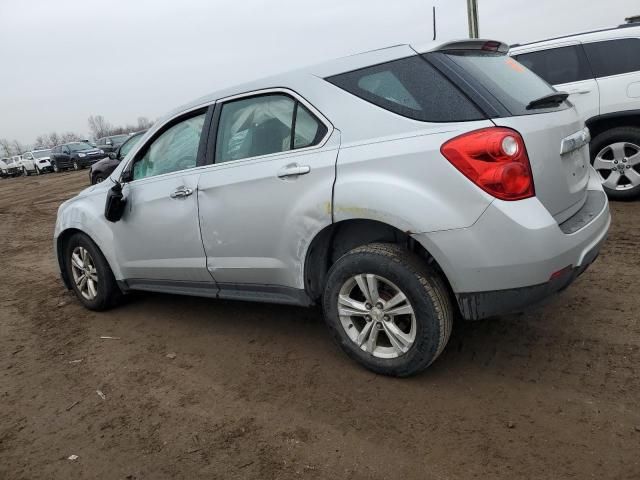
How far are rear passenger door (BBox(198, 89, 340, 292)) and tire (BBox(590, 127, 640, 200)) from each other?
427 cm

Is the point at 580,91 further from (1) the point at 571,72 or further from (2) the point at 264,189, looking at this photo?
(2) the point at 264,189

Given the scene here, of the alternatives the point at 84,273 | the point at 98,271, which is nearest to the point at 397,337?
the point at 98,271

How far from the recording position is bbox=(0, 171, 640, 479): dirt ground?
2.34 m

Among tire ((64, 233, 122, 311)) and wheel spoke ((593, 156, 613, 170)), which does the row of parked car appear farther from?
wheel spoke ((593, 156, 613, 170))

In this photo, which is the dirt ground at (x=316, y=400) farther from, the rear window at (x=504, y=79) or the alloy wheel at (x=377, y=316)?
the rear window at (x=504, y=79)

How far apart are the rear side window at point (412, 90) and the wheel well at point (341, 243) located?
630 millimetres

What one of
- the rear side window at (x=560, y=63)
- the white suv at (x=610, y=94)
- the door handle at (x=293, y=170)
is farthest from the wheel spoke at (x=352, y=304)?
the rear side window at (x=560, y=63)

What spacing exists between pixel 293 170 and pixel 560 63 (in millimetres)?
4866

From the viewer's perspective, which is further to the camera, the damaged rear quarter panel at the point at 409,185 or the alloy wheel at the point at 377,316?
the alloy wheel at the point at 377,316

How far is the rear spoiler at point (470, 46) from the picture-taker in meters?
2.84

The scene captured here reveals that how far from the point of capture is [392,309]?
9.30 ft

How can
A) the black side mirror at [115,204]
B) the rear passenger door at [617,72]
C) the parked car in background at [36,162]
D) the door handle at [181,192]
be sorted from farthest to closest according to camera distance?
1. the parked car in background at [36,162]
2. the rear passenger door at [617,72]
3. the black side mirror at [115,204]
4. the door handle at [181,192]

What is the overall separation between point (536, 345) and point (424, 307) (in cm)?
96

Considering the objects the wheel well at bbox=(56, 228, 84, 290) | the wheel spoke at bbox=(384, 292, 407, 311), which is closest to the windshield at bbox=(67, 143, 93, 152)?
the wheel well at bbox=(56, 228, 84, 290)
